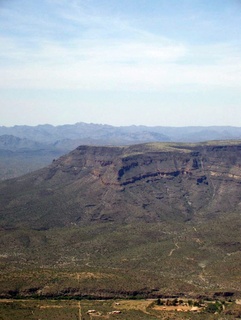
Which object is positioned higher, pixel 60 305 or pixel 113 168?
pixel 113 168

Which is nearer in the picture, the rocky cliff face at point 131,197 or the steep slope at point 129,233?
the steep slope at point 129,233

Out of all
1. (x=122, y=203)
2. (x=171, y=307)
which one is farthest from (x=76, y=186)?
(x=171, y=307)

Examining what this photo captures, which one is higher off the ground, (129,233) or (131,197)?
(131,197)

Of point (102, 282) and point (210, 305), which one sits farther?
point (102, 282)

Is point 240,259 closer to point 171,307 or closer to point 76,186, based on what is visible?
point 171,307

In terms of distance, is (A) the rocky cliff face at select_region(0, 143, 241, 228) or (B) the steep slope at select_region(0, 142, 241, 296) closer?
(B) the steep slope at select_region(0, 142, 241, 296)

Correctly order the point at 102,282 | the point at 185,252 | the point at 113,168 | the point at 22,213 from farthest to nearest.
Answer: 1. the point at 113,168
2. the point at 22,213
3. the point at 185,252
4. the point at 102,282

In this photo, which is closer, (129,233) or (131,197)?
(129,233)

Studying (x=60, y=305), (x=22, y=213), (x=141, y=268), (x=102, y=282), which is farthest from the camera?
(x=22, y=213)
